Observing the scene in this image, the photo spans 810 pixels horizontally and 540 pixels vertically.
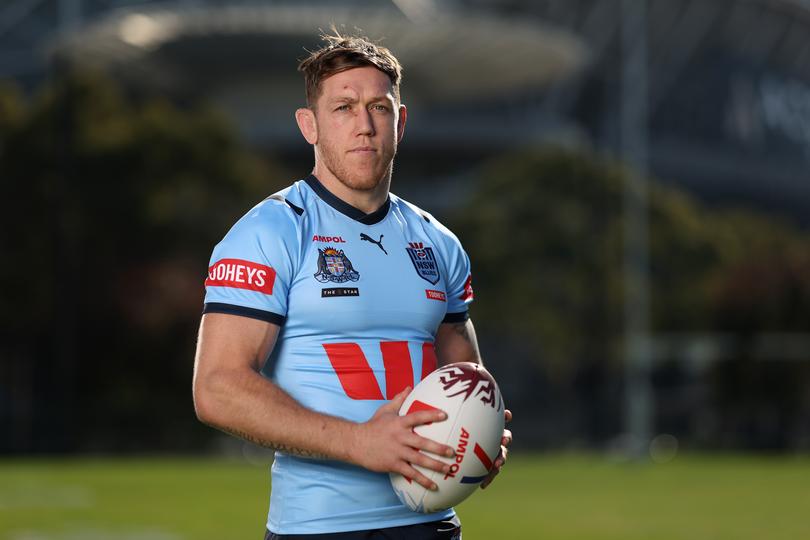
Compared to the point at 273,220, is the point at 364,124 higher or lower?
higher

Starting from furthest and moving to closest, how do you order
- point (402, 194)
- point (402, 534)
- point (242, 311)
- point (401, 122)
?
point (402, 194), point (401, 122), point (402, 534), point (242, 311)

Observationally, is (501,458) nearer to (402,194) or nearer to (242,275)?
(242,275)

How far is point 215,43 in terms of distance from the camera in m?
52.4

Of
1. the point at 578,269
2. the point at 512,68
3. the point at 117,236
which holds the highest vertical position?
the point at 512,68

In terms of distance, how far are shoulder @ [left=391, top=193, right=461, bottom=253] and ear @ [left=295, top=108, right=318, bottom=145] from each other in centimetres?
37

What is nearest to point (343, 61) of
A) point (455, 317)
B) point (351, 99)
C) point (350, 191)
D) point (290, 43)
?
point (351, 99)

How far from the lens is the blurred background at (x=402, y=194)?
37.3 metres

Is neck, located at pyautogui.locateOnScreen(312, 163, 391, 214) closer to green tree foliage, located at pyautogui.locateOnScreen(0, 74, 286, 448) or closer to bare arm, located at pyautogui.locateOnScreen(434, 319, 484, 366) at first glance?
bare arm, located at pyautogui.locateOnScreen(434, 319, 484, 366)

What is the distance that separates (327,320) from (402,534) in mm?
672

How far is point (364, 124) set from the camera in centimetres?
420

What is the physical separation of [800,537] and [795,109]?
7223 centimetres

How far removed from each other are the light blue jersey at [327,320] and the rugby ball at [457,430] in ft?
0.40

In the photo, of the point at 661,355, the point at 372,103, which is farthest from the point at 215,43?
the point at 372,103

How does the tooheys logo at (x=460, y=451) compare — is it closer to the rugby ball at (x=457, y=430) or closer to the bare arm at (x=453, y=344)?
the rugby ball at (x=457, y=430)
